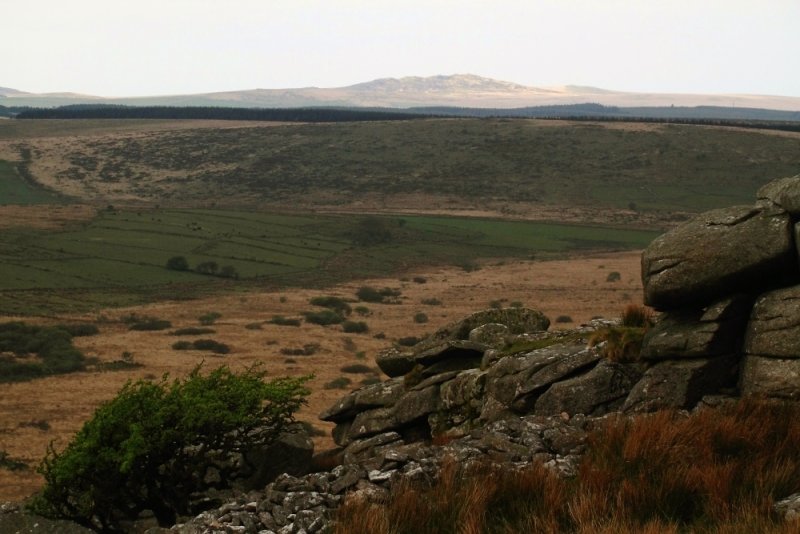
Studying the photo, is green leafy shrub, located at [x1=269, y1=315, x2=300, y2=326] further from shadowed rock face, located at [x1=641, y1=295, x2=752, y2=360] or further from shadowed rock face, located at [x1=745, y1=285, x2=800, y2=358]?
shadowed rock face, located at [x1=745, y1=285, x2=800, y2=358]

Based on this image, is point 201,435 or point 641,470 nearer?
point 641,470

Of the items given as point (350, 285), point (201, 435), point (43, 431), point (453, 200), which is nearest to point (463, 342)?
point (201, 435)

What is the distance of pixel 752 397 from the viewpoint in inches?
587

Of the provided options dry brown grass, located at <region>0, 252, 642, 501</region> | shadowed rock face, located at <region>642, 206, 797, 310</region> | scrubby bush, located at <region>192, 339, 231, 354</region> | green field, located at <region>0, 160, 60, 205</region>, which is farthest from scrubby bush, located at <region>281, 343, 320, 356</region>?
green field, located at <region>0, 160, 60, 205</region>

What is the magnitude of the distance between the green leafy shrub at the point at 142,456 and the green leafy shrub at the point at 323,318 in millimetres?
42577

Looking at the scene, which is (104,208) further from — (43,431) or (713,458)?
(713,458)

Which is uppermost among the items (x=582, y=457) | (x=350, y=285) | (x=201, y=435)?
(x=582, y=457)

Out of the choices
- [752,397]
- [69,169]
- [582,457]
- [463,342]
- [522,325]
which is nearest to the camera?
[582,457]

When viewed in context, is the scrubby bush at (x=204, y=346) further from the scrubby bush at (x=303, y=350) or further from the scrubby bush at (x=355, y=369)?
the scrubby bush at (x=355, y=369)

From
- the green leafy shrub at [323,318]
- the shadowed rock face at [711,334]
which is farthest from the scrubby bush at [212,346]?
the shadowed rock face at [711,334]

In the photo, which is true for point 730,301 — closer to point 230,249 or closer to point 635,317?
point 635,317

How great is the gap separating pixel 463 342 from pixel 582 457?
961 cm

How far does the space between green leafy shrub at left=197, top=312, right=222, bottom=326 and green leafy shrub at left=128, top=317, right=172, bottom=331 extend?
2.47 meters

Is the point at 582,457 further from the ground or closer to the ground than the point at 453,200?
further from the ground
